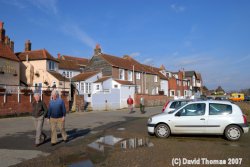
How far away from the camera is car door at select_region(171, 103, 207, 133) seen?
10820 millimetres

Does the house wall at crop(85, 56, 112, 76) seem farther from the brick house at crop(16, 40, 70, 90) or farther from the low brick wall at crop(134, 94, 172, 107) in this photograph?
the brick house at crop(16, 40, 70, 90)

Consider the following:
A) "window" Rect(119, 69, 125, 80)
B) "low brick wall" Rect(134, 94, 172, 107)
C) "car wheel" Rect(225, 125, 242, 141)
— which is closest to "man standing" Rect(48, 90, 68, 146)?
"car wheel" Rect(225, 125, 242, 141)

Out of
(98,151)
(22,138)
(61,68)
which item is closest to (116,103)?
(61,68)

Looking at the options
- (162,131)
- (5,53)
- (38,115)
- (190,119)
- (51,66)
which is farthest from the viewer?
(51,66)

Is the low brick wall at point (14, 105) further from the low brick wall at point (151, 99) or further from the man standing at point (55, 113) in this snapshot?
the low brick wall at point (151, 99)

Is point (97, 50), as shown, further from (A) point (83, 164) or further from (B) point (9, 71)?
(A) point (83, 164)

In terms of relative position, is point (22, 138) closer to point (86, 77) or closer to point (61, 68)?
point (86, 77)

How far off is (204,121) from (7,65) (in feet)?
91.1

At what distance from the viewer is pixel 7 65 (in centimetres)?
3241

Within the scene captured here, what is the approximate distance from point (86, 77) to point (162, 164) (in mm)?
34474

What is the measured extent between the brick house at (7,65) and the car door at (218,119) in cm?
2633

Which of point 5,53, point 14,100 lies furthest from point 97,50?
point 14,100

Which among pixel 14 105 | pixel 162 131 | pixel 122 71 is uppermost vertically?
pixel 122 71

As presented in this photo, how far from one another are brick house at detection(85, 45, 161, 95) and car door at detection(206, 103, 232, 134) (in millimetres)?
32638
